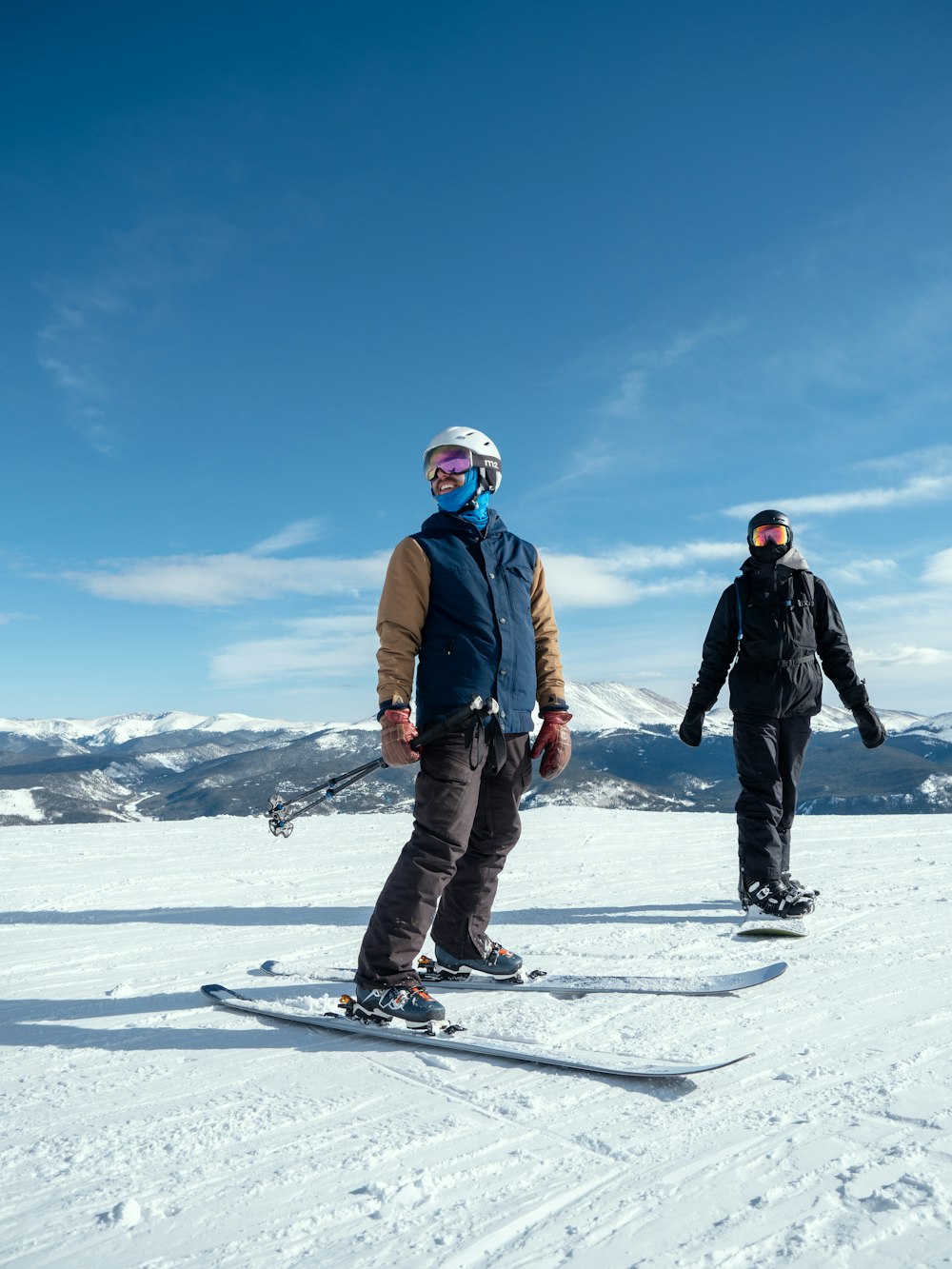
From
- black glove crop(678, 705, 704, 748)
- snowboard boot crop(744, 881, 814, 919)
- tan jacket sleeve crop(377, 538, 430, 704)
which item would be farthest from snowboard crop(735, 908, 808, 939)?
tan jacket sleeve crop(377, 538, 430, 704)

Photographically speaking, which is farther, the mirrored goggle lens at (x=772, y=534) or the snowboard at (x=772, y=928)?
the mirrored goggle lens at (x=772, y=534)

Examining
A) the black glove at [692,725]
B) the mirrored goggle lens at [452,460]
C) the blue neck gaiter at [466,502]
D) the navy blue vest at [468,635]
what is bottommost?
the black glove at [692,725]

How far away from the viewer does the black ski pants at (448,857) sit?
3195mm

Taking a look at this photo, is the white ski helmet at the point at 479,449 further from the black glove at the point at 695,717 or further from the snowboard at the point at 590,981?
the black glove at the point at 695,717

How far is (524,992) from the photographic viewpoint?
3.56 m

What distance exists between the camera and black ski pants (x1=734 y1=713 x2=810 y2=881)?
5188 mm

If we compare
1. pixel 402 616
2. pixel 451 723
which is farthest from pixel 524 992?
pixel 402 616

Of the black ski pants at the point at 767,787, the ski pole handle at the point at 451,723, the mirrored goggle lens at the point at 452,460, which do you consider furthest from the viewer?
the black ski pants at the point at 767,787

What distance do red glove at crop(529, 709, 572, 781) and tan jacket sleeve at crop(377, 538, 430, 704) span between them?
750 mm

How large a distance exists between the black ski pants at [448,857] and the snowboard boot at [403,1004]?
0.04m

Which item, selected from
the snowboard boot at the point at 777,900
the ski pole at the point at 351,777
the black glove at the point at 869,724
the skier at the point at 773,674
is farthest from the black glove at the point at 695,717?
the ski pole at the point at 351,777

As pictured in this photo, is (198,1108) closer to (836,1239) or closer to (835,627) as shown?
(836,1239)

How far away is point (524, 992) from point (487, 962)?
24cm

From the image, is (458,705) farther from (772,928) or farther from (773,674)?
(773,674)
